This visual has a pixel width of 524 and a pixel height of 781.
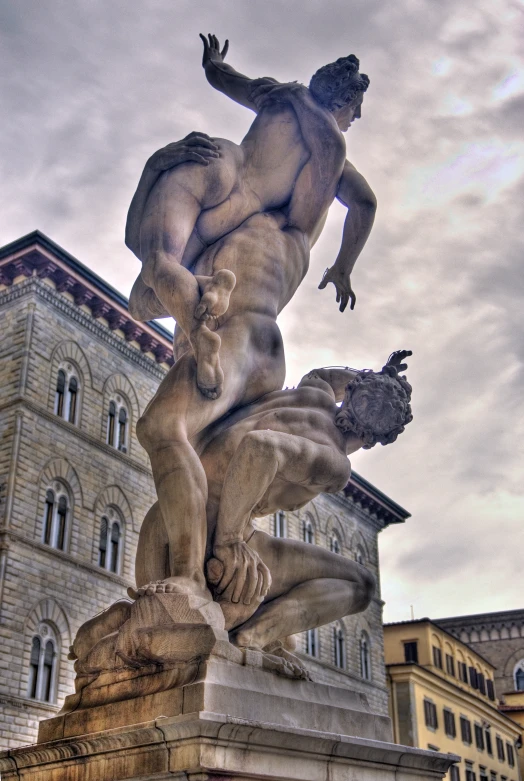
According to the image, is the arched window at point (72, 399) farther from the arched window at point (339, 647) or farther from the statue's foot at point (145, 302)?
the statue's foot at point (145, 302)

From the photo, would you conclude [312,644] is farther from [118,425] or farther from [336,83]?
[336,83]

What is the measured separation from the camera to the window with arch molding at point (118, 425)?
2948cm

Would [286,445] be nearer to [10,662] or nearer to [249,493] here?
[249,493]

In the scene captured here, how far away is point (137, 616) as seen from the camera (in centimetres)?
370

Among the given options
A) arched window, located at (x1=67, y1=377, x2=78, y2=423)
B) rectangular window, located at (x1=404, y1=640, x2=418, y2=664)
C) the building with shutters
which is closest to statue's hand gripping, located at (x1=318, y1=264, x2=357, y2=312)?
arched window, located at (x1=67, y1=377, x2=78, y2=423)

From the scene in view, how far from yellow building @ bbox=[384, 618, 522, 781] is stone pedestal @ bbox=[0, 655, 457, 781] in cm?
4097

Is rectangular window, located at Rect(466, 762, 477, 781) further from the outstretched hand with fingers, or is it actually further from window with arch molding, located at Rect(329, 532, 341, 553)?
the outstretched hand with fingers

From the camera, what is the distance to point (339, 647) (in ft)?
134

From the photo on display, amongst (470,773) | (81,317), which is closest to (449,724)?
(470,773)

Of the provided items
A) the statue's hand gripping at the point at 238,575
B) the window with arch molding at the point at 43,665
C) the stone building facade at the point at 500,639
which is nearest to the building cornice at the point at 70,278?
the window with arch molding at the point at 43,665

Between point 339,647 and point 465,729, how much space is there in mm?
13948

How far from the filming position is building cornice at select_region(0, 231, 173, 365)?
2808cm

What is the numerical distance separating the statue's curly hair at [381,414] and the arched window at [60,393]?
23.9 metres

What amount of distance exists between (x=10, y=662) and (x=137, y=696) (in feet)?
69.5
